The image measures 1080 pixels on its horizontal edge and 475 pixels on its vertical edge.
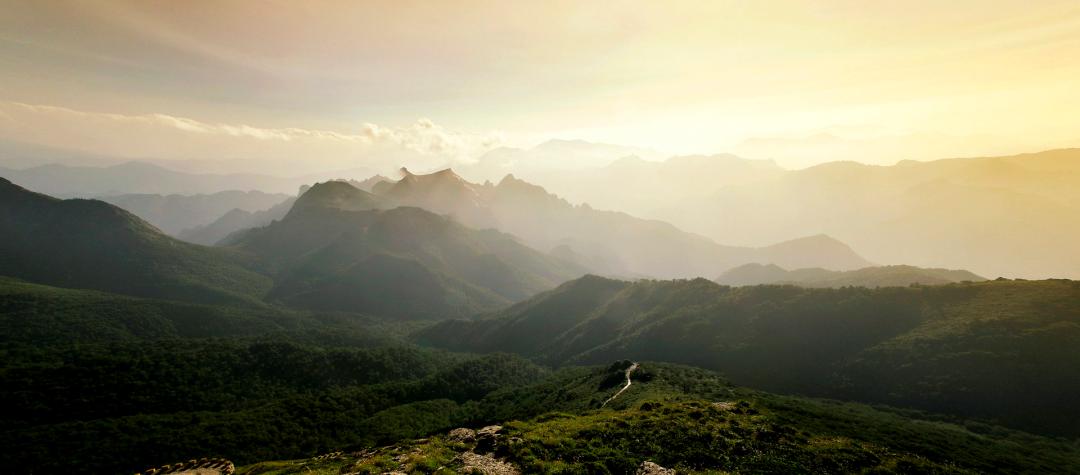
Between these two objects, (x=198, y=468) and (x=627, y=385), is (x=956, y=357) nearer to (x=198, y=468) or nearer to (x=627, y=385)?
(x=627, y=385)

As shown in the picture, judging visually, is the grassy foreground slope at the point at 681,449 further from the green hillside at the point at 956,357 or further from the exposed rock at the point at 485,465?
the green hillside at the point at 956,357

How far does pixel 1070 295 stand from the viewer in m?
156

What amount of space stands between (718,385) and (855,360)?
305 ft

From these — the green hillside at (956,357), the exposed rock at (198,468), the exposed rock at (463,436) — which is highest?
the exposed rock at (463,436)

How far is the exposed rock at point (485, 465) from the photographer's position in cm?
4316

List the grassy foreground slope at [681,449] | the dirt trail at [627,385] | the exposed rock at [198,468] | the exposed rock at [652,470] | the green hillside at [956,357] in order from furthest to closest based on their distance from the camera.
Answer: the green hillside at [956,357]
the dirt trail at [627,385]
the exposed rock at [198,468]
the grassy foreground slope at [681,449]
the exposed rock at [652,470]

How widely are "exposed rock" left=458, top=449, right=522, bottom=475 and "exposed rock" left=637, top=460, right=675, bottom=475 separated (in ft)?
42.0

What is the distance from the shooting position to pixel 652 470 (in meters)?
44.1

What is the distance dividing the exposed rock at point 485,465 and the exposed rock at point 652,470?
42.0 ft

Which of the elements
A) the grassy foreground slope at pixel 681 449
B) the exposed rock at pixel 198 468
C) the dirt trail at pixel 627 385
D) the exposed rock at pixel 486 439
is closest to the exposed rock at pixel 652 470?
the grassy foreground slope at pixel 681 449

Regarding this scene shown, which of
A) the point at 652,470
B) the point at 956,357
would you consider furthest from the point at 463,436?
the point at 956,357

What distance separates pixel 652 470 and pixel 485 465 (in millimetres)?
17696

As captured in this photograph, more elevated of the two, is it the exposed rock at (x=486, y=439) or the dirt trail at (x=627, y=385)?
the exposed rock at (x=486, y=439)

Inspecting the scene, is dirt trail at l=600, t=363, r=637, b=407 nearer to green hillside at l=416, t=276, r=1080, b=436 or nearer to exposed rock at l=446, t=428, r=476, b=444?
exposed rock at l=446, t=428, r=476, b=444
